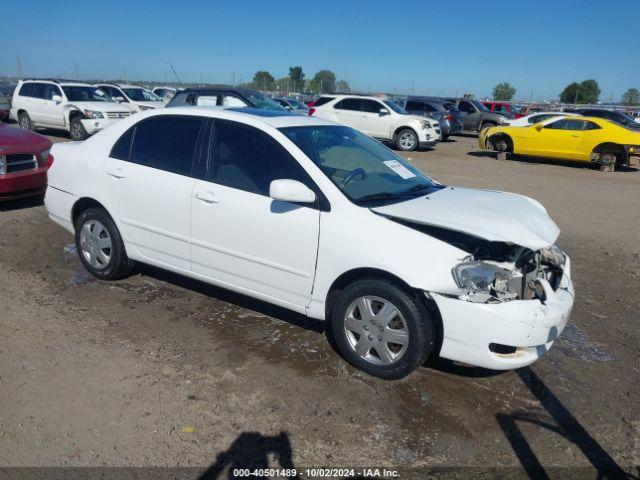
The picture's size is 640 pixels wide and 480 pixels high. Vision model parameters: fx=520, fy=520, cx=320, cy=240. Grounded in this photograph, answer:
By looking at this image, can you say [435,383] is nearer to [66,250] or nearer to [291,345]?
[291,345]

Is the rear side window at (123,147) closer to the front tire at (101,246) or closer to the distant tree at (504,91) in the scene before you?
the front tire at (101,246)

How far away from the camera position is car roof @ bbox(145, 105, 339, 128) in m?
4.18

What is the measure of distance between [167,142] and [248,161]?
35.0 inches

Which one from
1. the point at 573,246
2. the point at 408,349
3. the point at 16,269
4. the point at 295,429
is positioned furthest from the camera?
the point at 573,246

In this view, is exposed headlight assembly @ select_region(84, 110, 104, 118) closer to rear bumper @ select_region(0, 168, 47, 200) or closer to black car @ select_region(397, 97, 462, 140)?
rear bumper @ select_region(0, 168, 47, 200)

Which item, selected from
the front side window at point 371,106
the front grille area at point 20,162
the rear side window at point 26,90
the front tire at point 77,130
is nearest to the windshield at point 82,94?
the front tire at point 77,130

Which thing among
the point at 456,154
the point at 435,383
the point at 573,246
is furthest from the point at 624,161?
the point at 435,383

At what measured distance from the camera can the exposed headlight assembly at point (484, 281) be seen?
126 inches

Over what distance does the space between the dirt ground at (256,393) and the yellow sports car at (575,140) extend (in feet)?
37.6

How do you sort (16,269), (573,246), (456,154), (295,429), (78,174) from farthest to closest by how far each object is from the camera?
(456,154)
(573,246)
(16,269)
(78,174)
(295,429)

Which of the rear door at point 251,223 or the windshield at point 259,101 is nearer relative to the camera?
the rear door at point 251,223

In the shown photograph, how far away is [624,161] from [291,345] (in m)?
14.3

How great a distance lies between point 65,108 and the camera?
615 inches

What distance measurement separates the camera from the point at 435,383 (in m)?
3.57
